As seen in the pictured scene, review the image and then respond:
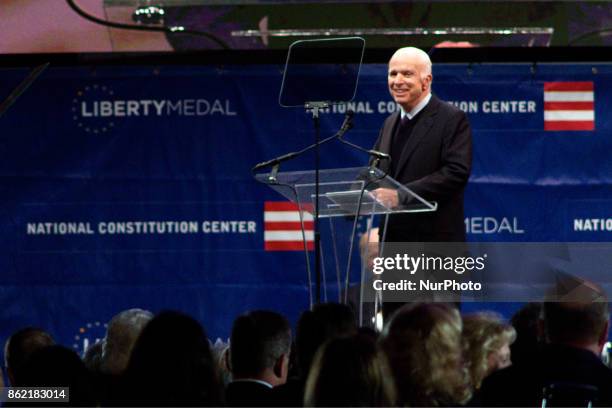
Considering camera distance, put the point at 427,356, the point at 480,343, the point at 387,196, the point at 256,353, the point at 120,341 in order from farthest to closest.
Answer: the point at 387,196
the point at 120,341
the point at 480,343
the point at 256,353
the point at 427,356

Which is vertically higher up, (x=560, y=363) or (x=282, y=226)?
(x=282, y=226)

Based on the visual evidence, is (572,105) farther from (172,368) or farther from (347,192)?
(172,368)

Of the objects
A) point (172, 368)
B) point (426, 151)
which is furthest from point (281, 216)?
point (172, 368)

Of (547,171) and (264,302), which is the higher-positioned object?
(547,171)

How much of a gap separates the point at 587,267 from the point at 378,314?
3.68 feet

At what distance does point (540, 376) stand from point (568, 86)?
402 centimetres

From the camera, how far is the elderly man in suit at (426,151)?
6.03 meters

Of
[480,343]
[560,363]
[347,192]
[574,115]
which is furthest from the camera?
[574,115]

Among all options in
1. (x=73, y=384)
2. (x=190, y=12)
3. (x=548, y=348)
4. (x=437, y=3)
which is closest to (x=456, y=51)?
(x=437, y=3)

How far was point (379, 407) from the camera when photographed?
3.27m

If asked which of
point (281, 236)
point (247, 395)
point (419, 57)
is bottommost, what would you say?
point (247, 395)

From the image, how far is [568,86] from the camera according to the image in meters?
7.63

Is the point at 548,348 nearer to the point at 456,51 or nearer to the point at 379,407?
the point at 379,407

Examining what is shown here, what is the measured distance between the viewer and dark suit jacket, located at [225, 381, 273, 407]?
396 cm
